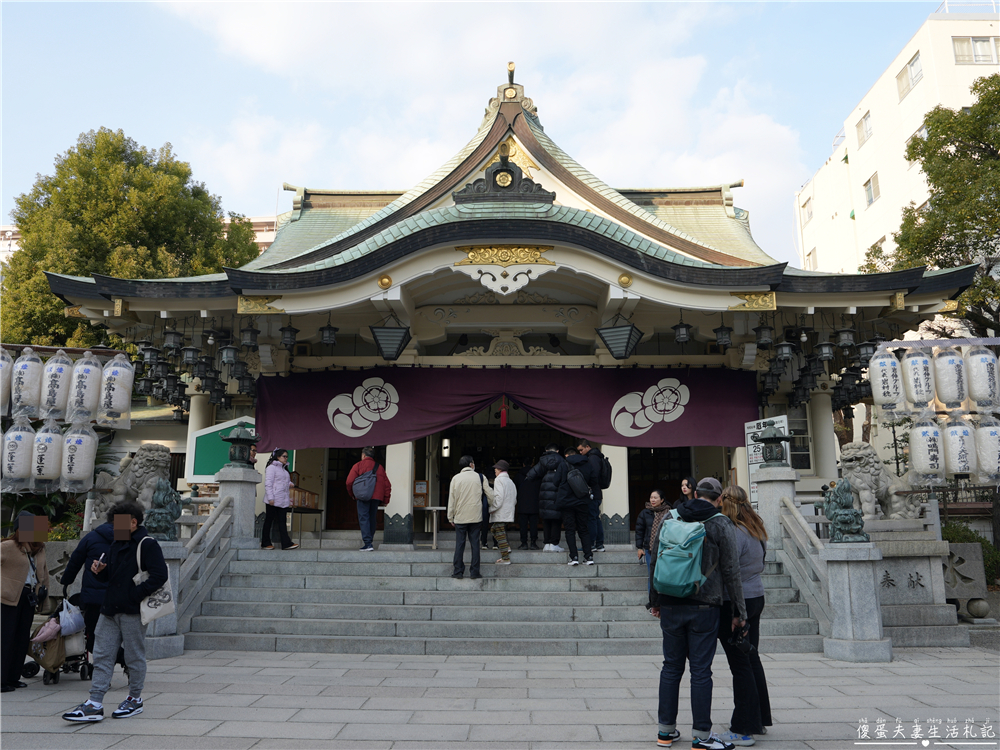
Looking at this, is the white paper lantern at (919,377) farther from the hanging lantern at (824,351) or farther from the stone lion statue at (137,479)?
the stone lion statue at (137,479)

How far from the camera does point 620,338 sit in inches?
457

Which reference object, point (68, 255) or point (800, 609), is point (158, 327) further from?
point (800, 609)

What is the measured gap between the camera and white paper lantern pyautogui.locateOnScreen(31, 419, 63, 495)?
8.61 metres

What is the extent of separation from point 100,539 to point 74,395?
4.23 m

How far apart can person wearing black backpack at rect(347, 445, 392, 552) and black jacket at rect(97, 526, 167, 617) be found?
4.96 metres

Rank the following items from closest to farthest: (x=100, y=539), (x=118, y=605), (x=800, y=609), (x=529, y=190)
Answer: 1. (x=118, y=605)
2. (x=100, y=539)
3. (x=800, y=609)
4. (x=529, y=190)

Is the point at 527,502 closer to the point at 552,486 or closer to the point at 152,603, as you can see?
the point at 552,486

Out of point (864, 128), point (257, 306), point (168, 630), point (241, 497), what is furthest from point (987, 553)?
point (864, 128)

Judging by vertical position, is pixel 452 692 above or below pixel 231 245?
below

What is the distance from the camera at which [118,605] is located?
5.06m

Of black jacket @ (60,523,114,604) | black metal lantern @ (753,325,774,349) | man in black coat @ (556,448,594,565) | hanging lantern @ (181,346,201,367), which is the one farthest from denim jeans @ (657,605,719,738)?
hanging lantern @ (181,346,201,367)

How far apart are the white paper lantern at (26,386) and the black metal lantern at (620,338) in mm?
8158

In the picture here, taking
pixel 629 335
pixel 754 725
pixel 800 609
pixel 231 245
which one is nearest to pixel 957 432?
pixel 800 609

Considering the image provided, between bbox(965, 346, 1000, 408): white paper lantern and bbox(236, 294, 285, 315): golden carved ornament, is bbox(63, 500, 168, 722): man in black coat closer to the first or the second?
bbox(236, 294, 285, 315): golden carved ornament
